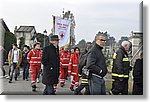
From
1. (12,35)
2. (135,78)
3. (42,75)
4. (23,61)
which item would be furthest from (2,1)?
(135,78)

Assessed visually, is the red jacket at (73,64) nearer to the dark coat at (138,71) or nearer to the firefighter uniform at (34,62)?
the firefighter uniform at (34,62)

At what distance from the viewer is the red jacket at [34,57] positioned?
13.1ft

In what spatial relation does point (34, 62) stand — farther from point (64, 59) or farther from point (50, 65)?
point (64, 59)

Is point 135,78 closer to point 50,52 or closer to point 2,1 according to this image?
point 50,52

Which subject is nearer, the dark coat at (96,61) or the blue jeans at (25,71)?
the dark coat at (96,61)

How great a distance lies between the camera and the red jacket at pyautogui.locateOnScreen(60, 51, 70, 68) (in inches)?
159

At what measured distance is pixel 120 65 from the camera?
12.8 ft

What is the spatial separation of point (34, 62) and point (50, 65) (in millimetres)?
271

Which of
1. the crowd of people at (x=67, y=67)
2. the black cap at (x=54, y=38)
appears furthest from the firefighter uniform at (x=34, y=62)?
the black cap at (x=54, y=38)

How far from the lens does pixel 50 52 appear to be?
389 cm

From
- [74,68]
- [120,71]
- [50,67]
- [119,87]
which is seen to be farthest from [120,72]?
[50,67]

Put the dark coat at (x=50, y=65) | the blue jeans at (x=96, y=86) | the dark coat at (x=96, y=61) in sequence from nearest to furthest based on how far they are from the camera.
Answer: the dark coat at (x=96, y=61), the blue jeans at (x=96, y=86), the dark coat at (x=50, y=65)

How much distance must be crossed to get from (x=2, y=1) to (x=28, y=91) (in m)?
1.21

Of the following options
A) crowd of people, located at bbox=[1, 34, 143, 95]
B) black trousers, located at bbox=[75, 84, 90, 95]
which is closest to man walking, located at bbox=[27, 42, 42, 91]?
crowd of people, located at bbox=[1, 34, 143, 95]
